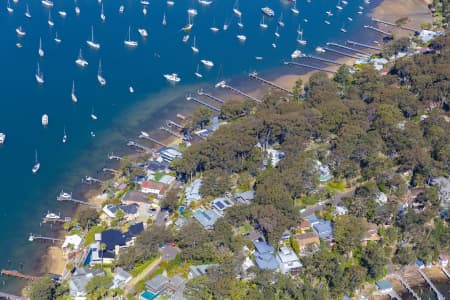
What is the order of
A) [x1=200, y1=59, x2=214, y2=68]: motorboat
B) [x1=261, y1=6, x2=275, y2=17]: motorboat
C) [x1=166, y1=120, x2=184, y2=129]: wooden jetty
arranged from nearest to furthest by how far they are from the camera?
1. [x1=166, y1=120, x2=184, y2=129]: wooden jetty
2. [x1=200, y1=59, x2=214, y2=68]: motorboat
3. [x1=261, y1=6, x2=275, y2=17]: motorboat

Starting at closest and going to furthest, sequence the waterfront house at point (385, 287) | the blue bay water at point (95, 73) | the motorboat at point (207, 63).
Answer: the waterfront house at point (385, 287), the blue bay water at point (95, 73), the motorboat at point (207, 63)

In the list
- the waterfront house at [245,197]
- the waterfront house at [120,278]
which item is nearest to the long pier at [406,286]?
the waterfront house at [245,197]

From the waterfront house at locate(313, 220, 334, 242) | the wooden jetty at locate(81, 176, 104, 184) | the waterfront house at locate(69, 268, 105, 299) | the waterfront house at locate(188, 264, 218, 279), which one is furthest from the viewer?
the wooden jetty at locate(81, 176, 104, 184)

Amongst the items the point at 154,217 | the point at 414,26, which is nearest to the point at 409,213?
the point at 154,217

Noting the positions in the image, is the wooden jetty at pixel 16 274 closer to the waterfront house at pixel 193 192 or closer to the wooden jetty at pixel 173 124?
the waterfront house at pixel 193 192

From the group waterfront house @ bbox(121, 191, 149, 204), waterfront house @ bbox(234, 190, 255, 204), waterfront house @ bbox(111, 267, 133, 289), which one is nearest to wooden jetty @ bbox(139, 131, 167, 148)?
waterfront house @ bbox(121, 191, 149, 204)

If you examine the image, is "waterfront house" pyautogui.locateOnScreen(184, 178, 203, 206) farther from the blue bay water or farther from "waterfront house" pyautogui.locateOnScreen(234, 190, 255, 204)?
the blue bay water
